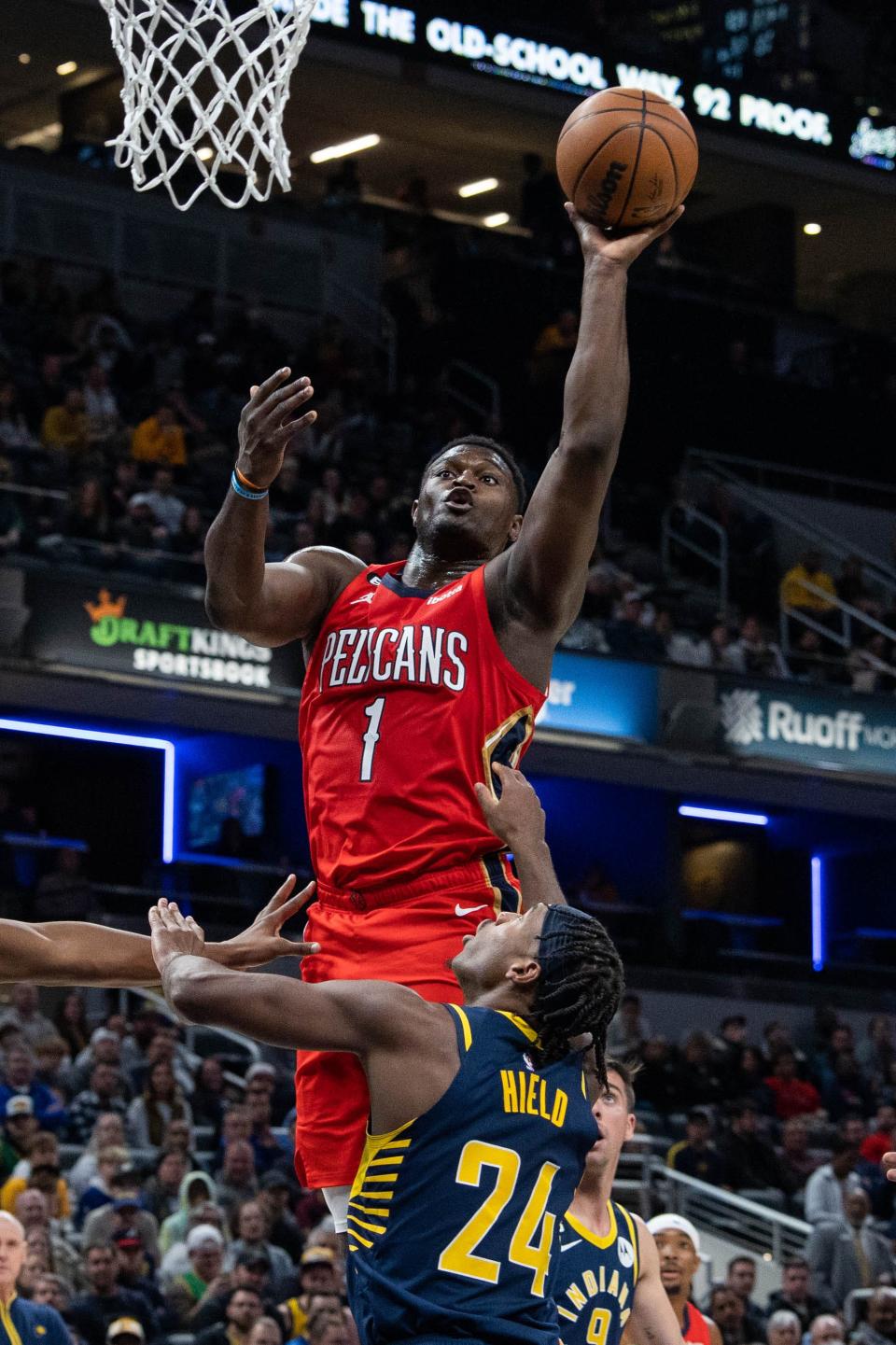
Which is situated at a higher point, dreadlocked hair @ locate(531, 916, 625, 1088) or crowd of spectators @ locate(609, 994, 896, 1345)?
dreadlocked hair @ locate(531, 916, 625, 1088)

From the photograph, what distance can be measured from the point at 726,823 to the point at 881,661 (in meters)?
3.90

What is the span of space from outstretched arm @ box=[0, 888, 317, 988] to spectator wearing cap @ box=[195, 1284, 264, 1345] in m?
5.62

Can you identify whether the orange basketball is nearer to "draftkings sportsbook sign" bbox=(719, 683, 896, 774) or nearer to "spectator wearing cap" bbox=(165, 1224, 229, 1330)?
"spectator wearing cap" bbox=(165, 1224, 229, 1330)

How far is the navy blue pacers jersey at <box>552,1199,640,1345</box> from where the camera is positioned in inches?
230

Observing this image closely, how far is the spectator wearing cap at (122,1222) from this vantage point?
1088 cm

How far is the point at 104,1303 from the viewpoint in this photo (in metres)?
10.3

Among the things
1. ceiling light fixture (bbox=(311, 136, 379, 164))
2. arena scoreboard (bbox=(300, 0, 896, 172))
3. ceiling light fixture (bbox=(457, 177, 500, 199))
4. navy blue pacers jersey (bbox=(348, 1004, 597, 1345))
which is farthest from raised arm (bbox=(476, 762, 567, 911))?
ceiling light fixture (bbox=(457, 177, 500, 199))

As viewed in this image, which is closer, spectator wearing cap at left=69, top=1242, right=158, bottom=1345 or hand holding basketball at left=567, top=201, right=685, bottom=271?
hand holding basketball at left=567, top=201, right=685, bottom=271

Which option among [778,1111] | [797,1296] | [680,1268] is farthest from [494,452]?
[778,1111]

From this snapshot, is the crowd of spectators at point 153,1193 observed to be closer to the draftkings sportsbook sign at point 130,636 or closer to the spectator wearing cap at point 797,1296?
the spectator wearing cap at point 797,1296

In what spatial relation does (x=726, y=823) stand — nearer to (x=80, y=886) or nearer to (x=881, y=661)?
(x=881, y=661)

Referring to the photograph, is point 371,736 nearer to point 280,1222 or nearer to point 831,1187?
point 280,1222

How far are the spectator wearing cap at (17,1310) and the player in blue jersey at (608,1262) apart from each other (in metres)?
2.56

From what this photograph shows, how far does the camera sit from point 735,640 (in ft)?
67.9
